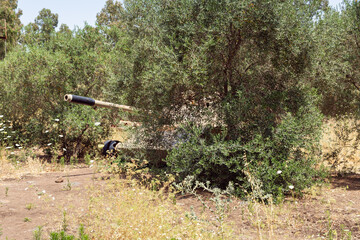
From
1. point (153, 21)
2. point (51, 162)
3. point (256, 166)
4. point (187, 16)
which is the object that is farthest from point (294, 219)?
point (51, 162)

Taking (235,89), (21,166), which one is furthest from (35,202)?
(235,89)

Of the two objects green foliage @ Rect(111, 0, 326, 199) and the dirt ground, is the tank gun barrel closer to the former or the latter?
green foliage @ Rect(111, 0, 326, 199)

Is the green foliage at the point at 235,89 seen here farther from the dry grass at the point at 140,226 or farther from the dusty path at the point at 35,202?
the dry grass at the point at 140,226

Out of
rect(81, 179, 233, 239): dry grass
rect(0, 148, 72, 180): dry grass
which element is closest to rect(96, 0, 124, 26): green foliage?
rect(0, 148, 72, 180): dry grass

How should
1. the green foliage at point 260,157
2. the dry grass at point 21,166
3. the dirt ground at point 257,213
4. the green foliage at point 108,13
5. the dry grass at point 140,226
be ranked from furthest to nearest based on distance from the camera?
the green foliage at point 108,13 < the dry grass at point 21,166 < the green foliage at point 260,157 < the dirt ground at point 257,213 < the dry grass at point 140,226

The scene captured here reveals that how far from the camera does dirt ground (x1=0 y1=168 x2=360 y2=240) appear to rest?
4.96 m

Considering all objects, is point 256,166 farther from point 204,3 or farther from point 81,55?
point 81,55

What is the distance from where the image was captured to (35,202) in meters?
6.46

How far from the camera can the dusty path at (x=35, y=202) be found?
5145 mm

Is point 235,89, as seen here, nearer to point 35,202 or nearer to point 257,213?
point 257,213

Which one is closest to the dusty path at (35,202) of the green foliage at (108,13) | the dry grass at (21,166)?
the dry grass at (21,166)

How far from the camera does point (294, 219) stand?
18.1ft

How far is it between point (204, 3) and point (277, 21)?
5.19ft

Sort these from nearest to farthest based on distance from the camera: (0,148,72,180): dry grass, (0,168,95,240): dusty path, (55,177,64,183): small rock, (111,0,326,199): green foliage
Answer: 1. (0,168,95,240): dusty path
2. (111,0,326,199): green foliage
3. (55,177,64,183): small rock
4. (0,148,72,180): dry grass
